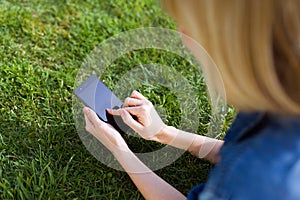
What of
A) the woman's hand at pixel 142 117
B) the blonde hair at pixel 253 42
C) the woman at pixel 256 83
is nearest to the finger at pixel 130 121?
the woman's hand at pixel 142 117

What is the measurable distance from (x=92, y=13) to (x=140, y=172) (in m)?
0.71

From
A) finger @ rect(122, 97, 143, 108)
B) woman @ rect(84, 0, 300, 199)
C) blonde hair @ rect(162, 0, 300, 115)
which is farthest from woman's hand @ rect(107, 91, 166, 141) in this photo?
blonde hair @ rect(162, 0, 300, 115)

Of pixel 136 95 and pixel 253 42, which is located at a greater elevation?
pixel 253 42

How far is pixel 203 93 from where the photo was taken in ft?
5.20

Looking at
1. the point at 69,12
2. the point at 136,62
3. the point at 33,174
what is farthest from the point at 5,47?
the point at 33,174

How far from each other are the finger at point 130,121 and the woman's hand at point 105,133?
1.5 inches

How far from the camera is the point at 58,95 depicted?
60.1 inches

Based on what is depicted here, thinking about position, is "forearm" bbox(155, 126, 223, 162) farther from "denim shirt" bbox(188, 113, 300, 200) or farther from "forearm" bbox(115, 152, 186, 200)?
"denim shirt" bbox(188, 113, 300, 200)

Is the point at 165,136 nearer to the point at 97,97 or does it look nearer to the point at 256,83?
the point at 97,97

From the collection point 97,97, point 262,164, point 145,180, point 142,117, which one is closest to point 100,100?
point 97,97

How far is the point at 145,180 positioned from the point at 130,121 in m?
0.15

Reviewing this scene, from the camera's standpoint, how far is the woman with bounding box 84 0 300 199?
0.73 m

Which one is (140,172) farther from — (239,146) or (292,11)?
A: (292,11)

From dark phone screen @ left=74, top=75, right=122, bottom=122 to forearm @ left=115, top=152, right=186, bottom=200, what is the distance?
0.12 meters
